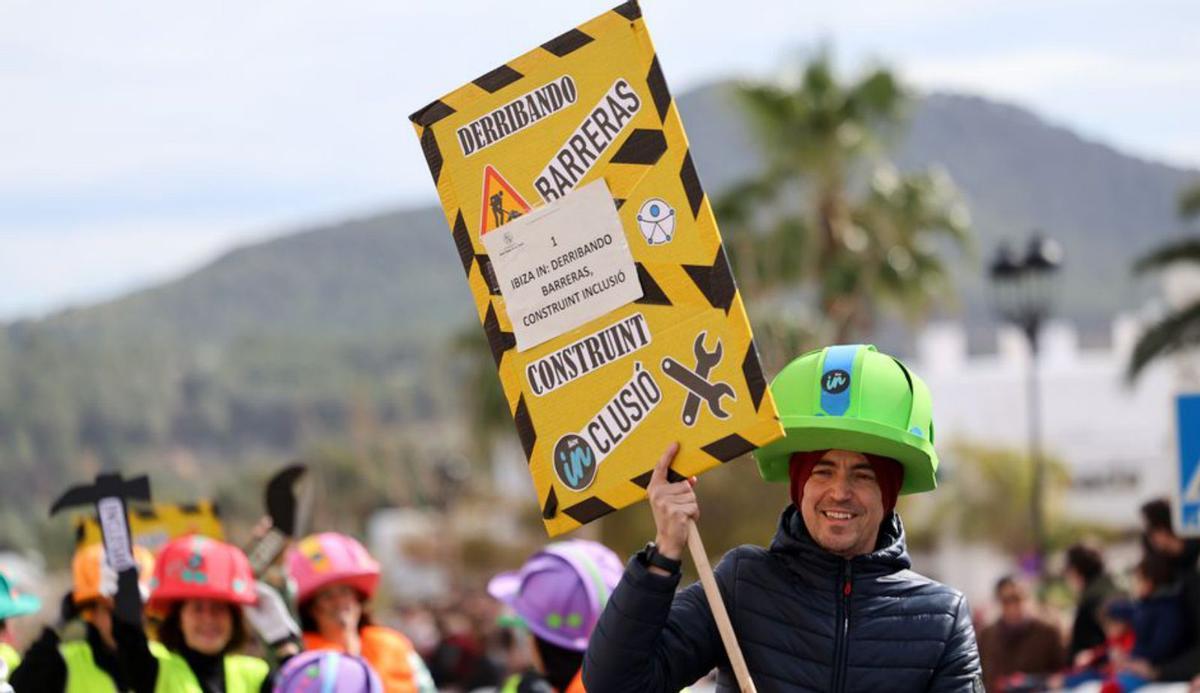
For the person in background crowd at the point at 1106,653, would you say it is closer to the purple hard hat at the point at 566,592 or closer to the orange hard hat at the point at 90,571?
the purple hard hat at the point at 566,592

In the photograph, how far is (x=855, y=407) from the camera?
13.8 feet

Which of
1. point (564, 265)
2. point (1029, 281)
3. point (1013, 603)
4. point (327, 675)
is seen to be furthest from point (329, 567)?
point (1029, 281)

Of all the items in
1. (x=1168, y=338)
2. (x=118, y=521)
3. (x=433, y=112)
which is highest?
(x=433, y=112)

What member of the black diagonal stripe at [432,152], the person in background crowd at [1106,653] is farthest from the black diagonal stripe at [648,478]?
the person in background crowd at [1106,653]

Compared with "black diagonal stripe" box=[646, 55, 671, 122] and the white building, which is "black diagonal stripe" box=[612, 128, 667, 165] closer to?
"black diagonal stripe" box=[646, 55, 671, 122]

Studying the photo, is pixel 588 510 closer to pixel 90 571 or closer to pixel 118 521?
pixel 118 521

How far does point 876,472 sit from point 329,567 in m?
4.10

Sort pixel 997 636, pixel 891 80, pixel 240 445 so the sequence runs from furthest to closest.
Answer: pixel 240 445, pixel 891 80, pixel 997 636

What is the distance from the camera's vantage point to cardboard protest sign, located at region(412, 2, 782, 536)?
163 inches

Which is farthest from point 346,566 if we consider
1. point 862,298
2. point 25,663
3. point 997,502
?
point 997,502

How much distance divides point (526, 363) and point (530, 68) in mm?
591

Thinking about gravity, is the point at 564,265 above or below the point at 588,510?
above

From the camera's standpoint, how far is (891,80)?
107ft

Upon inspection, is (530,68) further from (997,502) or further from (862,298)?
(997,502)
